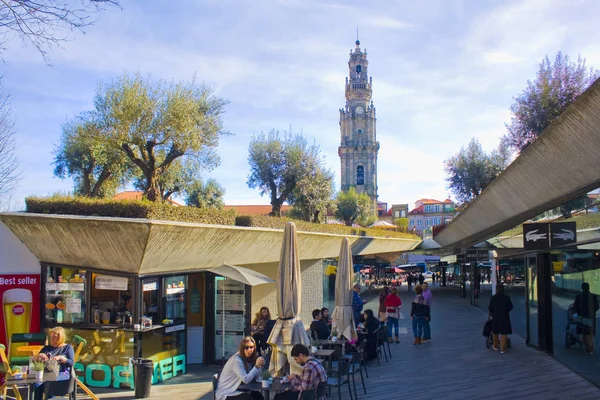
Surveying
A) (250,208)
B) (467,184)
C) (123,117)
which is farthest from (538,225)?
(250,208)

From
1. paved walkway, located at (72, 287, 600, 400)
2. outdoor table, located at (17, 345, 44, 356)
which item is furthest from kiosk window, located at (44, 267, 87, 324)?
paved walkway, located at (72, 287, 600, 400)

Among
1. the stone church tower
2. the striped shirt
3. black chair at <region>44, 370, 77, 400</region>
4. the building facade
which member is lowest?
black chair at <region>44, 370, 77, 400</region>

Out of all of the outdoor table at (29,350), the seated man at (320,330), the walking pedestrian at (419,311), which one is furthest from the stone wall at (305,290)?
the outdoor table at (29,350)

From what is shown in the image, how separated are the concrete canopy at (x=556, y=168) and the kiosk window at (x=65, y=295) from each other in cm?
891

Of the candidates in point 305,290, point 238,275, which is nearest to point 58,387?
point 238,275

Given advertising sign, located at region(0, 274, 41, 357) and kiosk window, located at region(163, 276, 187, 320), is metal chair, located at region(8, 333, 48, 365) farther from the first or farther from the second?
kiosk window, located at region(163, 276, 187, 320)

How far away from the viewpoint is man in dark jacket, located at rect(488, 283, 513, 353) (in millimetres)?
14266

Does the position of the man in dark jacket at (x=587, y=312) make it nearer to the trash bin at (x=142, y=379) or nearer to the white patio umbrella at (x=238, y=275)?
the white patio umbrella at (x=238, y=275)

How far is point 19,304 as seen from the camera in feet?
39.2

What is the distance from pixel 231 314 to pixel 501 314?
267 inches

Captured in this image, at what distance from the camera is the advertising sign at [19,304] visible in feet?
38.7

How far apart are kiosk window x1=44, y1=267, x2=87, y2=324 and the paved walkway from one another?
2.00 meters

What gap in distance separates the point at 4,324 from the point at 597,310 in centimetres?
1162

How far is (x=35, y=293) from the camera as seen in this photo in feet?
40.3
